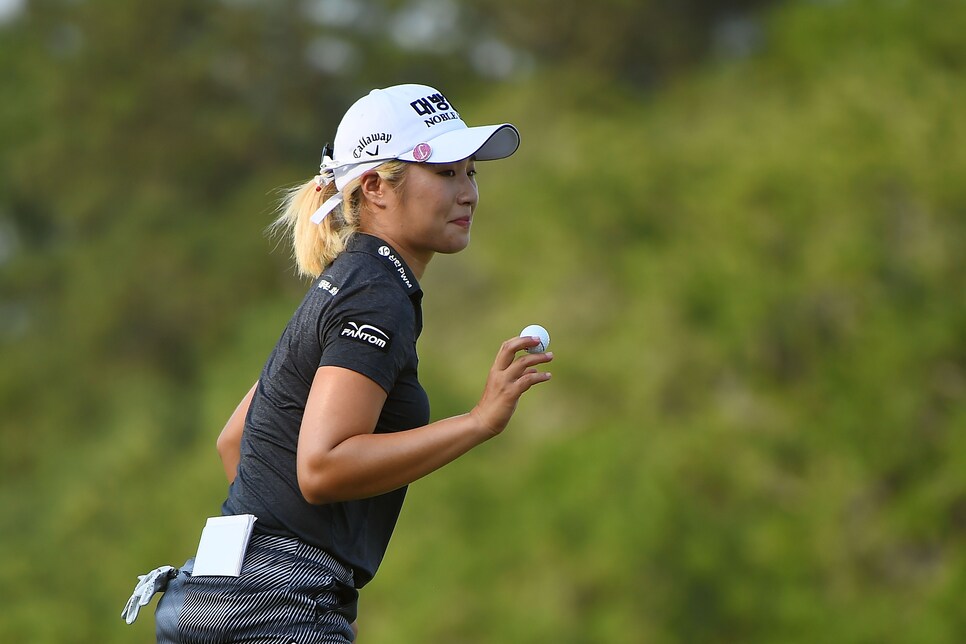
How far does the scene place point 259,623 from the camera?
11.6 ft

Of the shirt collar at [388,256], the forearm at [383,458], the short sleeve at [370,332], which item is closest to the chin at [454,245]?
the shirt collar at [388,256]

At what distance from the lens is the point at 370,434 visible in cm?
341

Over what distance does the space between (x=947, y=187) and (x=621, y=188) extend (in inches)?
204

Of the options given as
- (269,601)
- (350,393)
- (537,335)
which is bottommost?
(269,601)

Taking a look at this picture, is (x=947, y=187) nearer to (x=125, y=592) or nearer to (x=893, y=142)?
(x=893, y=142)

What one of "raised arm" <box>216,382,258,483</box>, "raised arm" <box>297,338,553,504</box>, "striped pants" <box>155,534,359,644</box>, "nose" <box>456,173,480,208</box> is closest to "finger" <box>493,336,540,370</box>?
"raised arm" <box>297,338,553,504</box>

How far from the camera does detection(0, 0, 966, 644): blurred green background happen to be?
1941 cm

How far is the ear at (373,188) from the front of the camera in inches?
149

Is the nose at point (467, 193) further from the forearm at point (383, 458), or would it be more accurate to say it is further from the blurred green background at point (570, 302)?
the blurred green background at point (570, 302)

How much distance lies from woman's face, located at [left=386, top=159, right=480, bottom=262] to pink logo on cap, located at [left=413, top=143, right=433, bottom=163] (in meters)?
0.02

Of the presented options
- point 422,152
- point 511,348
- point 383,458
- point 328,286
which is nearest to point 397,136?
point 422,152

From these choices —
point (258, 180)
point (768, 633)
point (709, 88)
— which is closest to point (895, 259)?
point (768, 633)

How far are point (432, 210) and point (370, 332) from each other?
44 centimetres

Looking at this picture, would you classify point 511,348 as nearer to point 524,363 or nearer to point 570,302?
point 524,363
